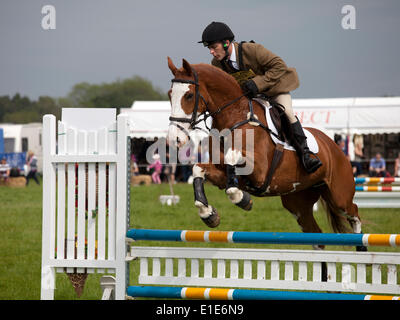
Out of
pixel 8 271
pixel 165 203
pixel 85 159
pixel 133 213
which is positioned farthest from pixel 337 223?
Result: pixel 165 203

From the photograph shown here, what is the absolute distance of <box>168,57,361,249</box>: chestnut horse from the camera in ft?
12.6

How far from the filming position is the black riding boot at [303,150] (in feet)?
14.9

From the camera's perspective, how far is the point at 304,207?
512cm

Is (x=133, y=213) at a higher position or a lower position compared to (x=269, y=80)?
lower

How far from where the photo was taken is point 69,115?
13.0 ft

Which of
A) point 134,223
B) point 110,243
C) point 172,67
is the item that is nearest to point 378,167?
point 134,223

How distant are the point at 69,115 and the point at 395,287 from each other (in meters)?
2.25

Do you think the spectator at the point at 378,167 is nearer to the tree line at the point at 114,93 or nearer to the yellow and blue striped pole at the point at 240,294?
the yellow and blue striped pole at the point at 240,294

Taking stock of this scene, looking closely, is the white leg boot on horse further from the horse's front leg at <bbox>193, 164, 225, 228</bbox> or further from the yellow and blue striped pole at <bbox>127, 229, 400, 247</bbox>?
the yellow and blue striped pole at <bbox>127, 229, 400, 247</bbox>

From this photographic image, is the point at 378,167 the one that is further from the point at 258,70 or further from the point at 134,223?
the point at 258,70

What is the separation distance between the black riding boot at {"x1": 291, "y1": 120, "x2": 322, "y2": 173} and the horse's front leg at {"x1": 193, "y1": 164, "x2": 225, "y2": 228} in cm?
78

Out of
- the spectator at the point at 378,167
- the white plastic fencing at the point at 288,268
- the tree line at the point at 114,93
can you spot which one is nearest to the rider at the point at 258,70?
the white plastic fencing at the point at 288,268
